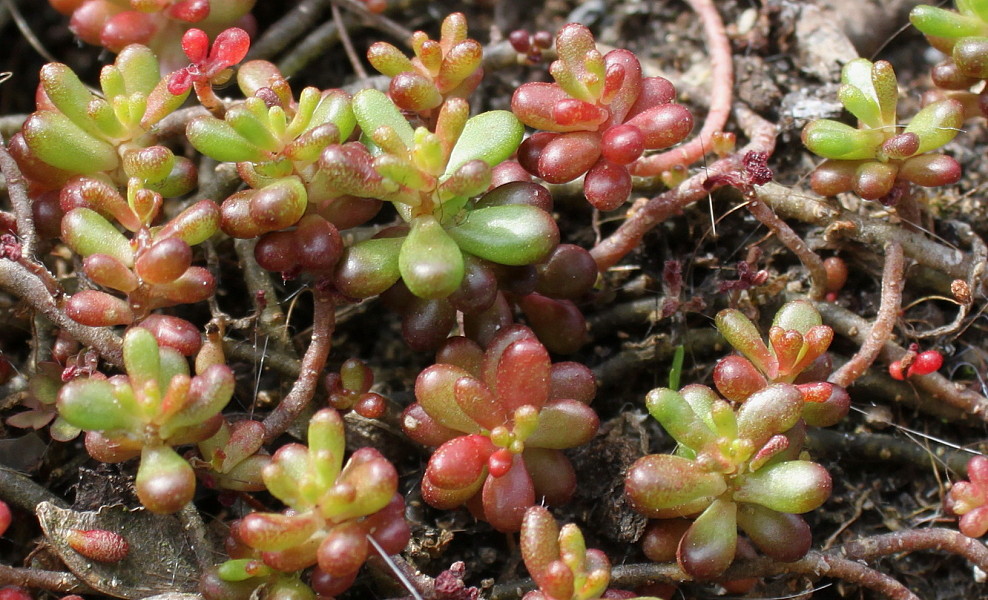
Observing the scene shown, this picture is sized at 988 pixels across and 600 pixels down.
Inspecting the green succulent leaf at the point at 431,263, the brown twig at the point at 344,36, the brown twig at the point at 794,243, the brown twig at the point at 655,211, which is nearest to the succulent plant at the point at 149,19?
the brown twig at the point at 344,36

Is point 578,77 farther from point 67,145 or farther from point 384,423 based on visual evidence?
point 67,145

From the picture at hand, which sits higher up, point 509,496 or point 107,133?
point 107,133

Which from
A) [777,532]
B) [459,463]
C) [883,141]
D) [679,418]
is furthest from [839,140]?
[459,463]

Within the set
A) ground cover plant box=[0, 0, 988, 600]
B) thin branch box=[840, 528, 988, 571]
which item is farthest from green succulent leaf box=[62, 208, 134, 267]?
thin branch box=[840, 528, 988, 571]

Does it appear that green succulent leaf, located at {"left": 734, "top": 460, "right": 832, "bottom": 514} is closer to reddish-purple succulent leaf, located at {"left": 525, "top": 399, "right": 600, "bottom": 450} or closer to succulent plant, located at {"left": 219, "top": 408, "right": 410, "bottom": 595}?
reddish-purple succulent leaf, located at {"left": 525, "top": 399, "right": 600, "bottom": 450}

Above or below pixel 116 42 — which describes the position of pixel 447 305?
below

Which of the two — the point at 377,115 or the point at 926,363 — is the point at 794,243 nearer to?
the point at 926,363

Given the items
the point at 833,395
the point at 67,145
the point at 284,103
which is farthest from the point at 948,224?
the point at 67,145
